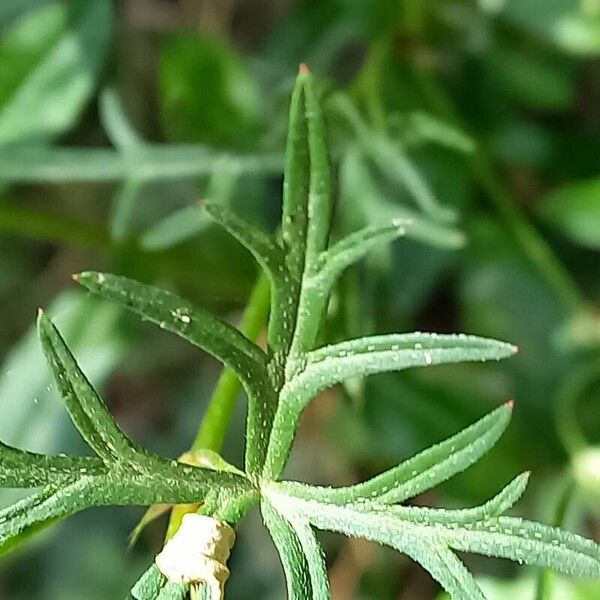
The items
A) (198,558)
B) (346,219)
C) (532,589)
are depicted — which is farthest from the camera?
(346,219)

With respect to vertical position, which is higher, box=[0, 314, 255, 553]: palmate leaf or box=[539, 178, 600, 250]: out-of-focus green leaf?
box=[539, 178, 600, 250]: out-of-focus green leaf

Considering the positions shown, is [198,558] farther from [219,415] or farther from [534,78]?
[534,78]

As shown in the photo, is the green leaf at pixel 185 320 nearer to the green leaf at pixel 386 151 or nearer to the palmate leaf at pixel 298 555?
the palmate leaf at pixel 298 555

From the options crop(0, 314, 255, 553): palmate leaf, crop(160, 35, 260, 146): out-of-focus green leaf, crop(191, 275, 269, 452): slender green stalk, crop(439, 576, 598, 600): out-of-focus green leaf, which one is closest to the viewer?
crop(0, 314, 255, 553): palmate leaf

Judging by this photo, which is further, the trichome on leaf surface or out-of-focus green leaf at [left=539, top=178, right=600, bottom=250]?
out-of-focus green leaf at [left=539, top=178, right=600, bottom=250]

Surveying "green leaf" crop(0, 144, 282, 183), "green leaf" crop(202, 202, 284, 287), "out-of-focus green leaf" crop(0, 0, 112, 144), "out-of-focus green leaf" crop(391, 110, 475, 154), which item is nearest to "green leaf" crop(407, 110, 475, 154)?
"out-of-focus green leaf" crop(391, 110, 475, 154)

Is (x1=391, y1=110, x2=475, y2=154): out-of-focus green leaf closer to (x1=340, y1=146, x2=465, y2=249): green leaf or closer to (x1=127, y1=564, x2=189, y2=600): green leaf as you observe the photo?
(x1=340, y1=146, x2=465, y2=249): green leaf

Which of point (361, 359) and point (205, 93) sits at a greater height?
point (205, 93)

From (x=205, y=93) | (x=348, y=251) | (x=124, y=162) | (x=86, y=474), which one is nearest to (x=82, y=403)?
(x=86, y=474)
